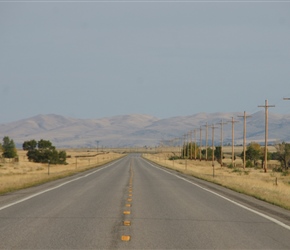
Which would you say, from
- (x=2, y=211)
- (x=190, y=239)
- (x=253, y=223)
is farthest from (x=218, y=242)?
(x=2, y=211)

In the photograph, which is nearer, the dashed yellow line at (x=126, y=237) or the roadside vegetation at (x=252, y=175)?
the dashed yellow line at (x=126, y=237)

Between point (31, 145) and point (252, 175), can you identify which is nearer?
point (252, 175)

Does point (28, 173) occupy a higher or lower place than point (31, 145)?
lower

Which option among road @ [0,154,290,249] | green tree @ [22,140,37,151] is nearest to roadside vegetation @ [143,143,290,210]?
road @ [0,154,290,249]

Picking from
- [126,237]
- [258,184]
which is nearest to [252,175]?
[258,184]

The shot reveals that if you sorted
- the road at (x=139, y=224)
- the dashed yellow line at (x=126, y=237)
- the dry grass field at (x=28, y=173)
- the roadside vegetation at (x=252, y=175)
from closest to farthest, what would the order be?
the road at (x=139, y=224) < the dashed yellow line at (x=126, y=237) < the roadside vegetation at (x=252, y=175) < the dry grass field at (x=28, y=173)

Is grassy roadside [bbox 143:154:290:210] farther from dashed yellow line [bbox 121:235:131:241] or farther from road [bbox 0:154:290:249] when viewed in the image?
dashed yellow line [bbox 121:235:131:241]

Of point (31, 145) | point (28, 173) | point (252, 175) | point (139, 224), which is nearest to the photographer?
point (139, 224)

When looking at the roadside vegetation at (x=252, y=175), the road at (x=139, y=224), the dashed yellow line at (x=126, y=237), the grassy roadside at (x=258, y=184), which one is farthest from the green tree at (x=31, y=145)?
the dashed yellow line at (x=126, y=237)

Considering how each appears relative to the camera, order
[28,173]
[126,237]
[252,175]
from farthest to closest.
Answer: [28,173], [252,175], [126,237]

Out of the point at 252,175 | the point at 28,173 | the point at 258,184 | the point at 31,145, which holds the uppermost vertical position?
the point at 31,145

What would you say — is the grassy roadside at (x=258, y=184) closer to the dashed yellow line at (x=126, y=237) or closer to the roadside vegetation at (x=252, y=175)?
the roadside vegetation at (x=252, y=175)

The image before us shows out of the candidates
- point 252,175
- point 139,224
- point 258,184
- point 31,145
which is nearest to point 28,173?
point 252,175

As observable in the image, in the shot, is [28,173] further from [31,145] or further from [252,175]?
[31,145]
